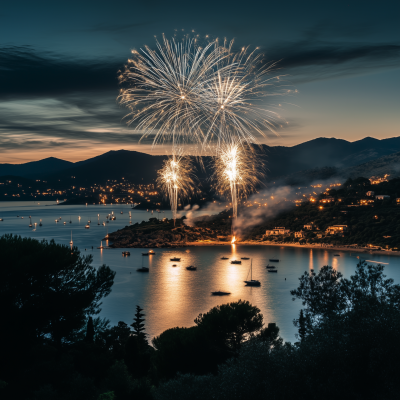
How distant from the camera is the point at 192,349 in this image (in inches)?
571

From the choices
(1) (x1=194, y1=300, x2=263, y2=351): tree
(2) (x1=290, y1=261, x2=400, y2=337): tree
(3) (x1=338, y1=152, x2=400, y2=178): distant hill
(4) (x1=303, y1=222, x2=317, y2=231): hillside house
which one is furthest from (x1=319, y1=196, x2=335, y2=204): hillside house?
(1) (x1=194, y1=300, x2=263, y2=351): tree

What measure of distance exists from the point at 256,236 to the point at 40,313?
74355 millimetres

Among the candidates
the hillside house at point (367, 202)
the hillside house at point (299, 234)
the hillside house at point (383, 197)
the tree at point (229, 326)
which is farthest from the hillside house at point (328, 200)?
the tree at point (229, 326)

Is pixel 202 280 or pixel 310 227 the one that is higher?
pixel 310 227

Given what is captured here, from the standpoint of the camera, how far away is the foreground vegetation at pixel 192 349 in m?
7.47

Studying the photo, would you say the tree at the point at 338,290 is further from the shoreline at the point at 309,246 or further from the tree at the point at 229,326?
the shoreline at the point at 309,246

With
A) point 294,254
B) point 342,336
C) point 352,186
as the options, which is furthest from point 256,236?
point 342,336

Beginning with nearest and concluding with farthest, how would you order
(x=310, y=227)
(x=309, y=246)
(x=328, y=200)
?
(x=309, y=246)
(x=310, y=227)
(x=328, y=200)

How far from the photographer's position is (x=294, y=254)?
71.2m

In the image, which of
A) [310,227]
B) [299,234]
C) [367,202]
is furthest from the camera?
[367,202]

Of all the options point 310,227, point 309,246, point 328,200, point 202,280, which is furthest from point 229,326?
point 328,200

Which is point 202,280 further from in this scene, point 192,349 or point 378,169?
point 378,169

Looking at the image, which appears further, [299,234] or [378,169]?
[378,169]

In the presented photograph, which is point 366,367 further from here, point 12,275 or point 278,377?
point 12,275
